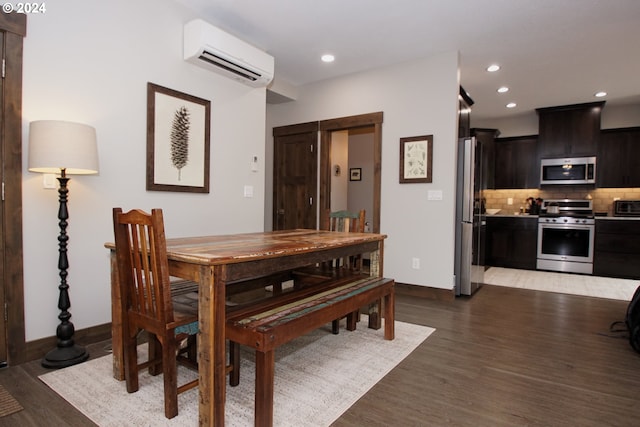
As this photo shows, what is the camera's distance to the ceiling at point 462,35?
9.86ft

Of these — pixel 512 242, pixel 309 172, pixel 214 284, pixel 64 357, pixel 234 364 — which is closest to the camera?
pixel 214 284

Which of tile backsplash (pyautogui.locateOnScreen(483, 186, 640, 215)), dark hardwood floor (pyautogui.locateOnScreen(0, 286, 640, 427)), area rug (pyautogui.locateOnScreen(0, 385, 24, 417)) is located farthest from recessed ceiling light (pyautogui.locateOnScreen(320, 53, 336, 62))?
tile backsplash (pyautogui.locateOnScreen(483, 186, 640, 215))

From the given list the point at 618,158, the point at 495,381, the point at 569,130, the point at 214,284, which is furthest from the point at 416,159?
the point at 618,158

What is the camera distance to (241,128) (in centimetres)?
372

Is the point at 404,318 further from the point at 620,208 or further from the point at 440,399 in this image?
the point at 620,208

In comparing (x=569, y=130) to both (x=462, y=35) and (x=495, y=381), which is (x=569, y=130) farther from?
(x=495, y=381)

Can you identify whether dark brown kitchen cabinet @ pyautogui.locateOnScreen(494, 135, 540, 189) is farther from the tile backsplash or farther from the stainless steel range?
the stainless steel range

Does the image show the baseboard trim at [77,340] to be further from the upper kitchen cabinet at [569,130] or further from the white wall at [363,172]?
the upper kitchen cabinet at [569,130]

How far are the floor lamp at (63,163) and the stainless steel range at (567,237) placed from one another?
20.8 ft

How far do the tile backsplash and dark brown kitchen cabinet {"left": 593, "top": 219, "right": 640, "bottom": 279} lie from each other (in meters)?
0.86

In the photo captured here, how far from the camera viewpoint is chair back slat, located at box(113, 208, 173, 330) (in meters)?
1.56

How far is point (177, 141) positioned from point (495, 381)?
302 centimetres

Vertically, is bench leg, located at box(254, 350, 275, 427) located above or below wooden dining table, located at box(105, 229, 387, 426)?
below

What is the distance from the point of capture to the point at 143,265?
1661 mm
